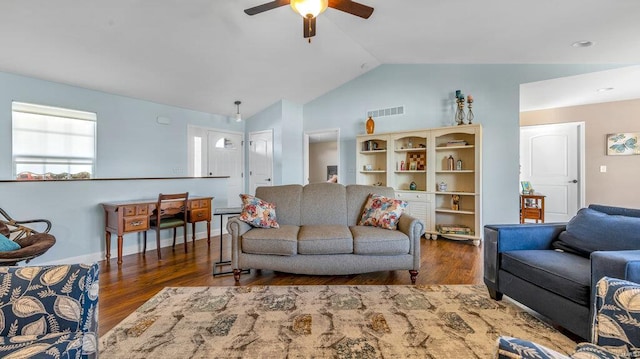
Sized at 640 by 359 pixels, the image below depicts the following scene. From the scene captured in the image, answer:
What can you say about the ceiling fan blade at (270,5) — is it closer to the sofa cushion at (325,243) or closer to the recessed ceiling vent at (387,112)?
the sofa cushion at (325,243)

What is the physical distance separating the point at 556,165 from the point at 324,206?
5.08 m

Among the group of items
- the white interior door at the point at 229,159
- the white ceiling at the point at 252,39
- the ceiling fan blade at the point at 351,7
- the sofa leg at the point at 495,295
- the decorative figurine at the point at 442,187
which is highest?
the white ceiling at the point at 252,39

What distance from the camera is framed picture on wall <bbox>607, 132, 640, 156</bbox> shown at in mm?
4855

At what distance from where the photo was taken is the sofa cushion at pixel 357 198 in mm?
3418

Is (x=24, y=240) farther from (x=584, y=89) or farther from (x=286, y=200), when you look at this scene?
(x=584, y=89)

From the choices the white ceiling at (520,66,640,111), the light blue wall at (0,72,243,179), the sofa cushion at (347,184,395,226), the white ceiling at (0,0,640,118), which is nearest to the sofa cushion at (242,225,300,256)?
the sofa cushion at (347,184,395,226)

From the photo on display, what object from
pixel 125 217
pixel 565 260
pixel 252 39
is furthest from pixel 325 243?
pixel 252 39

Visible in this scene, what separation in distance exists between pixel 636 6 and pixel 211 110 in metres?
5.63

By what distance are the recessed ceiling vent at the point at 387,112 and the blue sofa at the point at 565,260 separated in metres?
3.28

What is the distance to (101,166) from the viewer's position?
158 inches

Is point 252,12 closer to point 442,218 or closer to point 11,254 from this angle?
point 11,254

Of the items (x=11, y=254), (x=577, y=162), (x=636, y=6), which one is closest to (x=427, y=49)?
(x=636, y=6)

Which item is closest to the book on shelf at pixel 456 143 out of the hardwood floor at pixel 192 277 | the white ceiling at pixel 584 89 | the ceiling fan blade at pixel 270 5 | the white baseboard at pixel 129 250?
the white ceiling at pixel 584 89

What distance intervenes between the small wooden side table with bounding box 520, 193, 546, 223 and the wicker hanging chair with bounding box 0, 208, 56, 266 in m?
6.75
